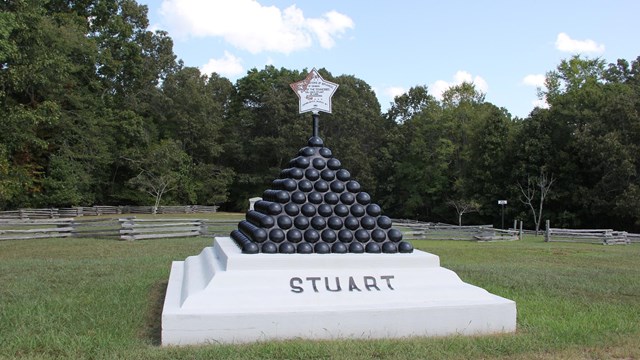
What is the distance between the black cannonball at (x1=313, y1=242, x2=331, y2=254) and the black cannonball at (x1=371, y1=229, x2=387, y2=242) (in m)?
0.68

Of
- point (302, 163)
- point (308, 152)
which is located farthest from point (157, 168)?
point (302, 163)

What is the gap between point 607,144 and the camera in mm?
34688

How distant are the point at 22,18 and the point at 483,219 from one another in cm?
3731

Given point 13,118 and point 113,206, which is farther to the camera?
point 113,206

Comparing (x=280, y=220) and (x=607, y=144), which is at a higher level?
(x=607, y=144)

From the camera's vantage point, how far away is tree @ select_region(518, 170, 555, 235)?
38688 mm

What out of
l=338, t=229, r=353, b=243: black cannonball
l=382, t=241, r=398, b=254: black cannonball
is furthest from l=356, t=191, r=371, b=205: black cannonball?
l=382, t=241, r=398, b=254: black cannonball

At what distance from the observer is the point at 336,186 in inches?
274

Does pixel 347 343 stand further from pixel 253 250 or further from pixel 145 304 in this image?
pixel 145 304

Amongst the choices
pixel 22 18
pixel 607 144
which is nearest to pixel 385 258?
pixel 22 18

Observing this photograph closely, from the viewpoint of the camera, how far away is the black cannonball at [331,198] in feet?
22.4

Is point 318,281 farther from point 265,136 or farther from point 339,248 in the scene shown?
point 265,136

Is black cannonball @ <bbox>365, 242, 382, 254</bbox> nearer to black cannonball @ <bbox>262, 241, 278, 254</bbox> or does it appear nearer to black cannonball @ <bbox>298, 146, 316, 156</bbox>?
black cannonball @ <bbox>262, 241, 278, 254</bbox>

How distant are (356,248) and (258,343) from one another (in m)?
1.93
